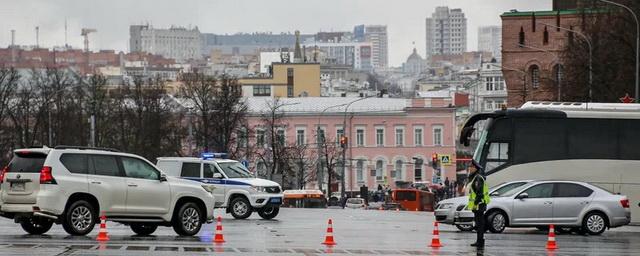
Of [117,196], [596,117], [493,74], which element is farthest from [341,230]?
[493,74]

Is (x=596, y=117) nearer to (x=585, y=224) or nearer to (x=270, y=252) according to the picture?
(x=585, y=224)

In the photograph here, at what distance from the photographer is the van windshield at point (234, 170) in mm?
46656

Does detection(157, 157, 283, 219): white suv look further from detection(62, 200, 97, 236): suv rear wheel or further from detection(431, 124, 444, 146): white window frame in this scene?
detection(431, 124, 444, 146): white window frame

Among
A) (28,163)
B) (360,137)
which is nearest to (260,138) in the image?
(360,137)

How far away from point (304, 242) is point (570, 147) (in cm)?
1512

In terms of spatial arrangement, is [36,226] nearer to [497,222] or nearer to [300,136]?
[497,222]

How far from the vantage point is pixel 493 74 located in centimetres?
19688

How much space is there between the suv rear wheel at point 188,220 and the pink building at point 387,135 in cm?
11139

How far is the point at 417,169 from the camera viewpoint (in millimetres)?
147625

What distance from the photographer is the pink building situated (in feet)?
478

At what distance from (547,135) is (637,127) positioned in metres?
2.59

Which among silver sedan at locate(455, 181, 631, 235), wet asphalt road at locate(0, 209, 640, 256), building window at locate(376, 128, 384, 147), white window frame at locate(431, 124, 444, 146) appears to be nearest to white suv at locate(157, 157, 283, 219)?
wet asphalt road at locate(0, 209, 640, 256)

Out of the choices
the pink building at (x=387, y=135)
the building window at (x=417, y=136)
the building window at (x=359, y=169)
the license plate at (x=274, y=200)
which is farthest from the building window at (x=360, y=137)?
the license plate at (x=274, y=200)

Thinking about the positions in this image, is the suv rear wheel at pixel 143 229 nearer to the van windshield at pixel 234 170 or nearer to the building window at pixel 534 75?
the van windshield at pixel 234 170
